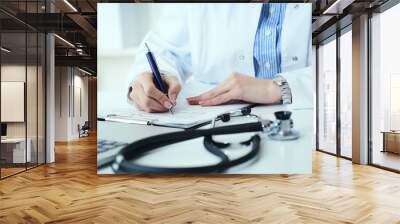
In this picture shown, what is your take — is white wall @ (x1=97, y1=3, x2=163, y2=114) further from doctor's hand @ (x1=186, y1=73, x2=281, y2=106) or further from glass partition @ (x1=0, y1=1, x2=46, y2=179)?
glass partition @ (x1=0, y1=1, x2=46, y2=179)

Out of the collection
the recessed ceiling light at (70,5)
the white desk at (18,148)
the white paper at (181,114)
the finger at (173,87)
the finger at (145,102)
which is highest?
the recessed ceiling light at (70,5)

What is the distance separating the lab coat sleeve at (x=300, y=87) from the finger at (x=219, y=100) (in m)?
0.88

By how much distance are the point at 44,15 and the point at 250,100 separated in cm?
437

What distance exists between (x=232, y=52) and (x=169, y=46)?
3.25 ft

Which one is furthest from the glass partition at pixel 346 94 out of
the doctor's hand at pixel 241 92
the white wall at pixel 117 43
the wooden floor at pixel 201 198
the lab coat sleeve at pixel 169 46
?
the white wall at pixel 117 43

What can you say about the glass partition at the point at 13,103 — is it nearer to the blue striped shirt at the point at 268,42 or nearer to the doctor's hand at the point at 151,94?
the doctor's hand at the point at 151,94

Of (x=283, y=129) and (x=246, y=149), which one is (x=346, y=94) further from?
(x=246, y=149)

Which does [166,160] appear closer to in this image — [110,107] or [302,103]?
[110,107]

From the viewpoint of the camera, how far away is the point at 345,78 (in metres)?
8.59

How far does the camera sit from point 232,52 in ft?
18.9

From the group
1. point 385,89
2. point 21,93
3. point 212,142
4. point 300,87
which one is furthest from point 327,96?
point 21,93

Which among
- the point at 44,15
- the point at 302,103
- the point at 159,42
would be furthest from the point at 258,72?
the point at 44,15

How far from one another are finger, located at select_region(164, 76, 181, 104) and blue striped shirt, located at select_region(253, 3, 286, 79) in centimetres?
124

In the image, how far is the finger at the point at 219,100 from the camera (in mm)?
5680
